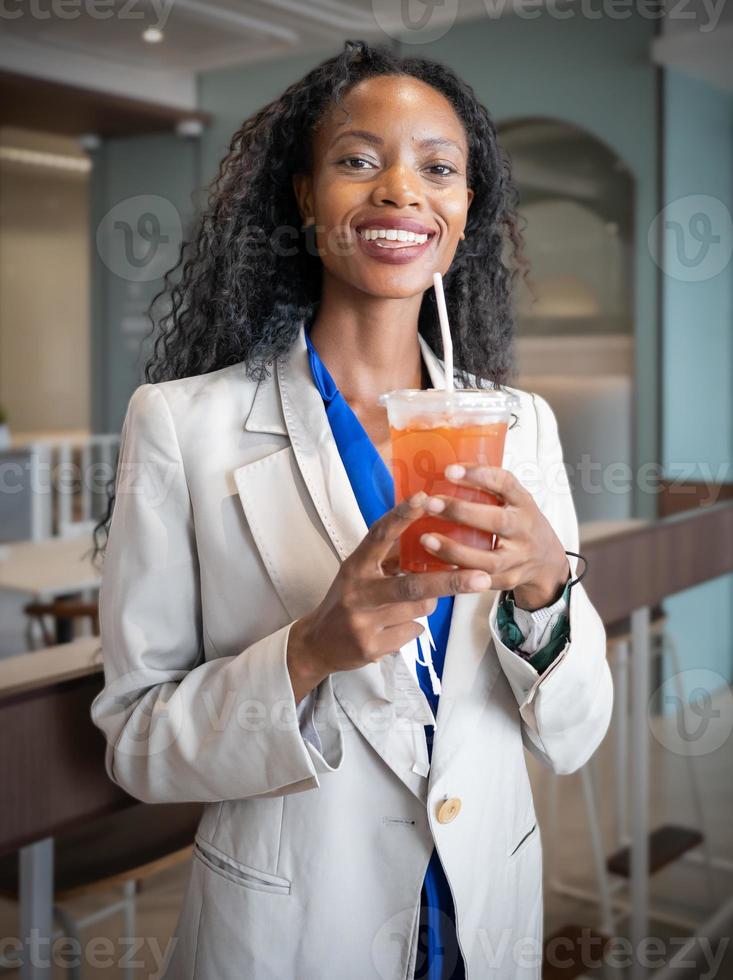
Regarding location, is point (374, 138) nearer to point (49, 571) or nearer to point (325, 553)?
point (325, 553)

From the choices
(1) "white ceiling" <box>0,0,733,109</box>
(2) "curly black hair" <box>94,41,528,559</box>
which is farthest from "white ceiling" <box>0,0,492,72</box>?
(2) "curly black hair" <box>94,41,528,559</box>

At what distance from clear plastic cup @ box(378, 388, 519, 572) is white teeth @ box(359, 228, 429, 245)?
0.23 metres

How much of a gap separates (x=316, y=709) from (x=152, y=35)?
5.36 m

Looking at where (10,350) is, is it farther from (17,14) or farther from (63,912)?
(63,912)

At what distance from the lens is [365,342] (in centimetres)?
117

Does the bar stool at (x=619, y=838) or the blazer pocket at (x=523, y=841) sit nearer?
the blazer pocket at (x=523, y=841)

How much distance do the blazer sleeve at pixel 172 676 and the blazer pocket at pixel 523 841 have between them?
0.89 ft

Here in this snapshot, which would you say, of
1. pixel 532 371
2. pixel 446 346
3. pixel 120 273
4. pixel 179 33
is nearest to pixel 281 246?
pixel 446 346

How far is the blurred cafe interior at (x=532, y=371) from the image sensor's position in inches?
71.0

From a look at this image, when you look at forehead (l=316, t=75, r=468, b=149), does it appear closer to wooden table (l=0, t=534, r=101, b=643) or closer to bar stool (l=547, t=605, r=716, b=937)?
bar stool (l=547, t=605, r=716, b=937)

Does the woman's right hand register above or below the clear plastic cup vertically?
below

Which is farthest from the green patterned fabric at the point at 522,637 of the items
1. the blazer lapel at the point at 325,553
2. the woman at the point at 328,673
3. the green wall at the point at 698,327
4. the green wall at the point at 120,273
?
the green wall at the point at 120,273

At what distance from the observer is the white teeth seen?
1.05 meters

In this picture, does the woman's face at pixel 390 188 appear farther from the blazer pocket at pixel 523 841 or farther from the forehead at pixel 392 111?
the blazer pocket at pixel 523 841
